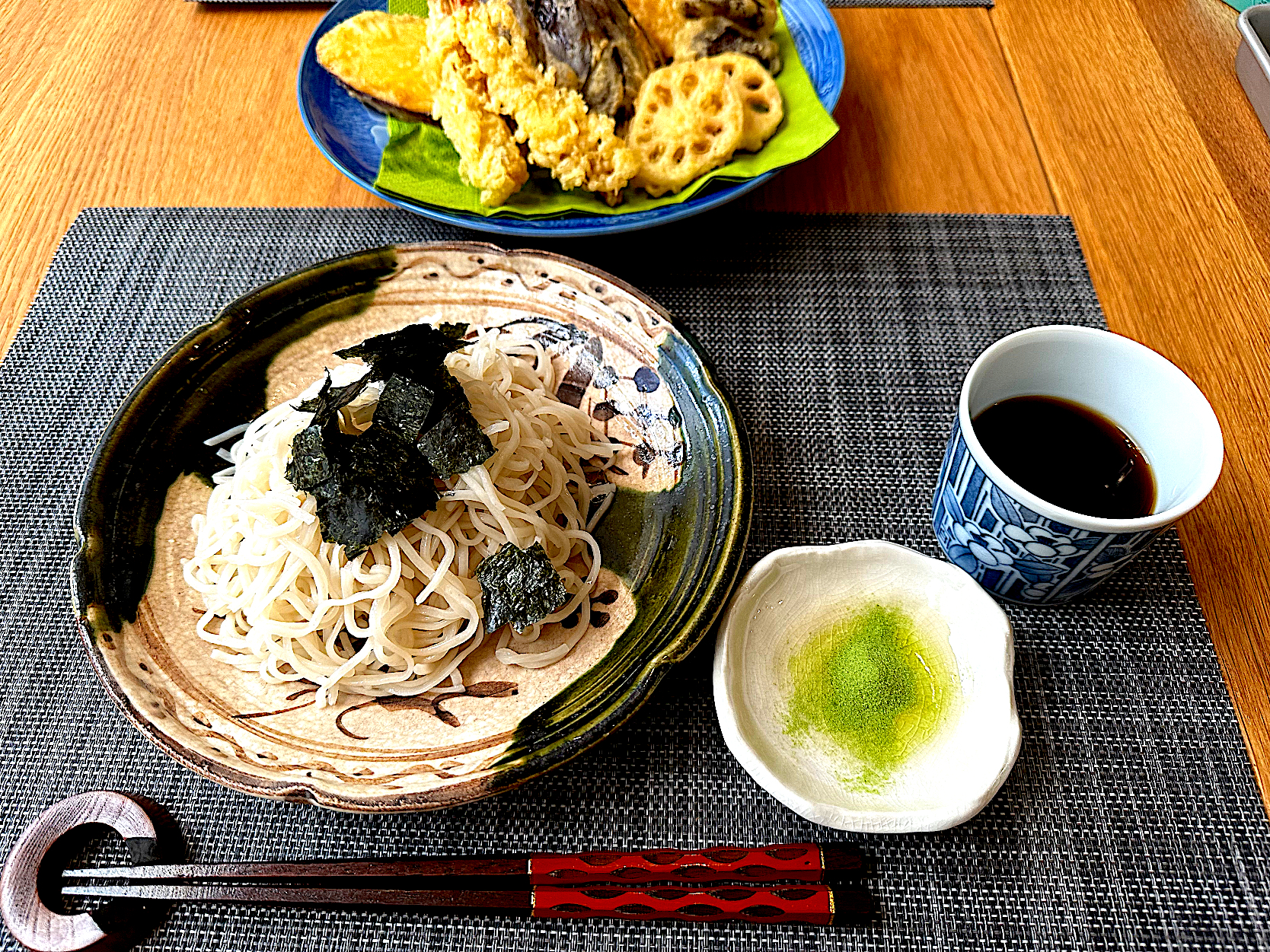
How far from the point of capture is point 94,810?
1.23 metres

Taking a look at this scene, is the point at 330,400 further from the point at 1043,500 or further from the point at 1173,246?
the point at 1173,246

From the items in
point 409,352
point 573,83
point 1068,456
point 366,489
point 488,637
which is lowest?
point 488,637

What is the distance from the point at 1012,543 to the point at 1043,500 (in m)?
0.08

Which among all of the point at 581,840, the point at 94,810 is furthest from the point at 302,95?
the point at 581,840

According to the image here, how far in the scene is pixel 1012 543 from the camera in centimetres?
127

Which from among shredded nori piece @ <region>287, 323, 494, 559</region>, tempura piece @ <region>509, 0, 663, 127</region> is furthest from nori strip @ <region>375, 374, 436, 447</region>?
tempura piece @ <region>509, 0, 663, 127</region>

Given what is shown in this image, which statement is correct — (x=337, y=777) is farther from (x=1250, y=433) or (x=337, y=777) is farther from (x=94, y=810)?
(x=1250, y=433)

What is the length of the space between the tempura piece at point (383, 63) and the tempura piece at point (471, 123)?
0.05 metres

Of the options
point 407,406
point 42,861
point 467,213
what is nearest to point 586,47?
point 467,213

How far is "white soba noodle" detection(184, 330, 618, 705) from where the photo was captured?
1270mm

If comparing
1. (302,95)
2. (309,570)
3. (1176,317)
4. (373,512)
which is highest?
(302,95)

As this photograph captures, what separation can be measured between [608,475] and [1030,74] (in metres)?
1.73

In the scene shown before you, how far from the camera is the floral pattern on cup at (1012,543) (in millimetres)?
1199

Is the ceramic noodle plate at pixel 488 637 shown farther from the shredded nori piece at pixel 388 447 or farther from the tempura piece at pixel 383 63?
the tempura piece at pixel 383 63
